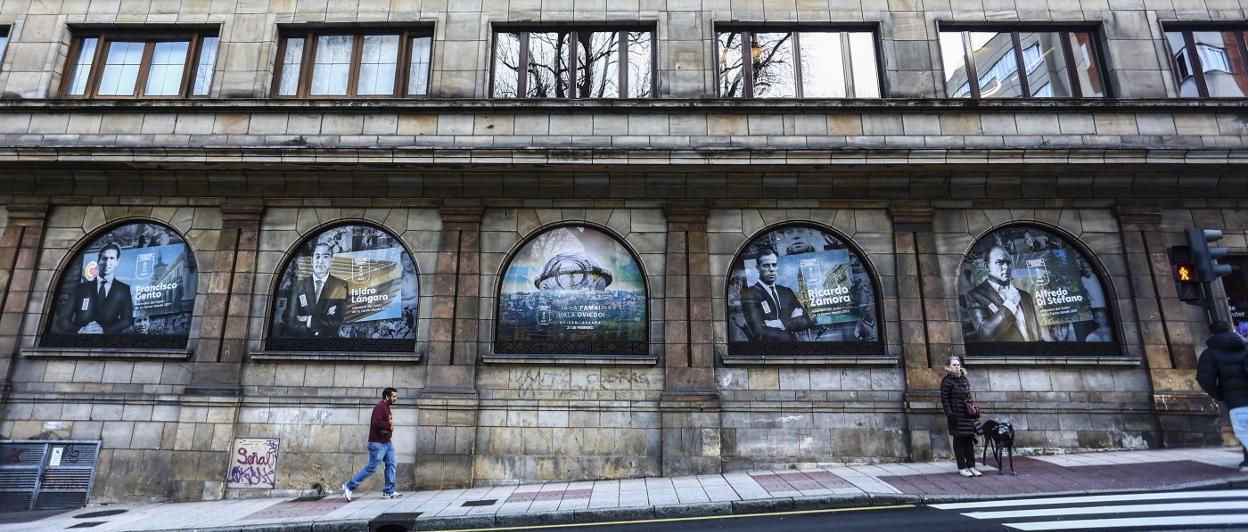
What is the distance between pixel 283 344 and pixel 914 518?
439 inches

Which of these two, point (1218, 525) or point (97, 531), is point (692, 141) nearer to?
point (1218, 525)

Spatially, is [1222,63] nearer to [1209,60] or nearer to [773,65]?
[1209,60]

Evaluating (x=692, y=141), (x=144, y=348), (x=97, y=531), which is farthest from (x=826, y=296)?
(x=144, y=348)

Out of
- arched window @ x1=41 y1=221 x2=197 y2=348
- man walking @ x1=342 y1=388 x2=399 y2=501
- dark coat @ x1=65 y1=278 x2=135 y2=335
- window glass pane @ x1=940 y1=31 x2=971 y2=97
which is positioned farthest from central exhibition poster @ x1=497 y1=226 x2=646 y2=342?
window glass pane @ x1=940 y1=31 x2=971 y2=97

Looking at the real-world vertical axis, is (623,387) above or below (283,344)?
below

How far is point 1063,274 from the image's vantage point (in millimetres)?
11680

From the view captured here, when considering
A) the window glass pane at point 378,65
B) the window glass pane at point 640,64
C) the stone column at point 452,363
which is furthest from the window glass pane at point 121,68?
the window glass pane at point 640,64

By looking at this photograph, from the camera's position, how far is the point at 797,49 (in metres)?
12.7

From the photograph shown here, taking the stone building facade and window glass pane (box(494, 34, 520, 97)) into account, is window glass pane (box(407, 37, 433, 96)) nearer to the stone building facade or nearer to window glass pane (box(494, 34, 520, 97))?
the stone building facade

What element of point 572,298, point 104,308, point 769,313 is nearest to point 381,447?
point 572,298

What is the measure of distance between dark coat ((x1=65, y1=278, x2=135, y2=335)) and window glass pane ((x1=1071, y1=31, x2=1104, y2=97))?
20308 millimetres

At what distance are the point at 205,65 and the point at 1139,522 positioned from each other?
57.9 ft

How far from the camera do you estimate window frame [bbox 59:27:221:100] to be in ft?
41.3

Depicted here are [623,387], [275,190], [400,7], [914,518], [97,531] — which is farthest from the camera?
[400,7]
